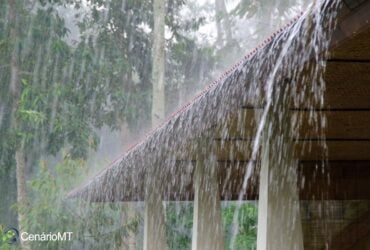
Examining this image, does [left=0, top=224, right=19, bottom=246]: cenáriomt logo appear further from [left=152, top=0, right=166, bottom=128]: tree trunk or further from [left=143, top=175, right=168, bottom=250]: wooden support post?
[left=143, top=175, right=168, bottom=250]: wooden support post

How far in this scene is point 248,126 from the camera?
3.94 m

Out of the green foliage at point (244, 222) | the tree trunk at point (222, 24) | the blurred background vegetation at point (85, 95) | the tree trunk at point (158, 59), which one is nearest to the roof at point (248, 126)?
the green foliage at point (244, 222)

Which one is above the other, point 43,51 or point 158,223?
point 43,51

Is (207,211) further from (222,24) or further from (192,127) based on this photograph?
(222,24)

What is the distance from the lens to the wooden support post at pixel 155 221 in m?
6.59

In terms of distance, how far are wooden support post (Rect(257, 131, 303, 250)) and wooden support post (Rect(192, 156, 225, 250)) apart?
4.41ft

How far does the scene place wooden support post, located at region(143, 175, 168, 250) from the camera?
259 inches

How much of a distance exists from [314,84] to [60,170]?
1104 centimetres

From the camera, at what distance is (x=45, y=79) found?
14.9 metres

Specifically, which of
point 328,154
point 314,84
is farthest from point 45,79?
point 314,84

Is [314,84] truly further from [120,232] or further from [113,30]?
[113,30]

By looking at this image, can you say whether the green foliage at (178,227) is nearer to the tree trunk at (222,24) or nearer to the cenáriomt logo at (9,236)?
the cenáriomt logo at (9,236)

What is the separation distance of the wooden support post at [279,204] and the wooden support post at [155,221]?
126 inches

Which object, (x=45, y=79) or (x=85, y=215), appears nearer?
(x=85, y=215)
